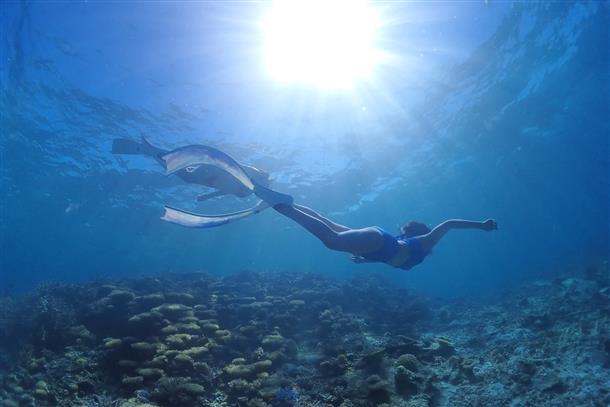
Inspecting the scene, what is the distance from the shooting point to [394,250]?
7227mm

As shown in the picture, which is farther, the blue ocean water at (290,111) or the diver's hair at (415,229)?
the blue ocean water at (290,111)

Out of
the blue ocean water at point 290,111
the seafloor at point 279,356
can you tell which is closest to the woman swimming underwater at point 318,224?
the seafloor at point 279,356

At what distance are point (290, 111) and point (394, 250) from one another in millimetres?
15250

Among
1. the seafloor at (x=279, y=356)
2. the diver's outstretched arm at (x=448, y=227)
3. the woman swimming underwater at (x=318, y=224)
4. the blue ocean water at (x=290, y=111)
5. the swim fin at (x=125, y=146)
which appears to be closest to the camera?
the woman swimming underwater at (x=318, y=224)

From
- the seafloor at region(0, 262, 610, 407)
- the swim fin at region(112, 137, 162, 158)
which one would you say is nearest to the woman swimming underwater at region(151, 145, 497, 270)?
the swim fin at region(112, 137, 162, 158)

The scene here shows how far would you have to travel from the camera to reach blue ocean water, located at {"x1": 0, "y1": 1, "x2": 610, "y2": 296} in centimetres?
1532

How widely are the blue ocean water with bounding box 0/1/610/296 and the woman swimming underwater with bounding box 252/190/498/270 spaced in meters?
10.3

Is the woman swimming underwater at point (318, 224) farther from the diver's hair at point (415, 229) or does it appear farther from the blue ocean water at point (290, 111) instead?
the blue ocean water at point (290, 111)

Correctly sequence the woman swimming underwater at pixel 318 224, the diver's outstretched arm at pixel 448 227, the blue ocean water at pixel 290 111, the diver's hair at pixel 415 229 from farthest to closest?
the blue ocean water at pixel 290 111
the diver's hair at pixel 415 229
the diver's outstretched arm at pixel 448 227
the woman swimming underwater at pixel 318 224

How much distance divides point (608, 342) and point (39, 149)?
A: 105 ft

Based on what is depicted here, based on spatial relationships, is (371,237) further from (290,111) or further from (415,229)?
(290,111)

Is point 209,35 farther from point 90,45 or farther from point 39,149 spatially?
point 39,149

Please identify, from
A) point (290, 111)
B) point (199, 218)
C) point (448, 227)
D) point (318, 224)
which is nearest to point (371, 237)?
point (318, 224)

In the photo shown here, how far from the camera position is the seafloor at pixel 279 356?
675 centimetres
